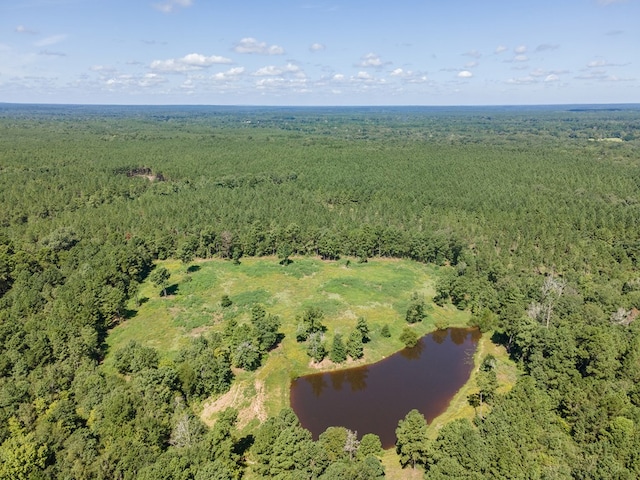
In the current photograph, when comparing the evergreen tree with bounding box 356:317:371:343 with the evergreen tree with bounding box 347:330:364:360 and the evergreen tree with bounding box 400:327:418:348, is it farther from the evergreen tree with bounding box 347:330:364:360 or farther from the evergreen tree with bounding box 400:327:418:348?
the evergreen tree with bounding box 400:327:418:348

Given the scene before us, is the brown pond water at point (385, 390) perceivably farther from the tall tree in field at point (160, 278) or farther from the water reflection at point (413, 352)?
the tall tree in field at point (160, 278)

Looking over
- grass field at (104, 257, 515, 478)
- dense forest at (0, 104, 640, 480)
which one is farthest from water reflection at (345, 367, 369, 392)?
dense forest at (0, 104, 640, 480)

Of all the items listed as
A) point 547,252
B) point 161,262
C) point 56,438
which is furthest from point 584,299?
point 161,262

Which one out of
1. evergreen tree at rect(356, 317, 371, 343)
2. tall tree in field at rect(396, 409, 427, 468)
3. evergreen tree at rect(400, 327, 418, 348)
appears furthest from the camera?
evergreen tree at rect(400, 327, 418, 348)

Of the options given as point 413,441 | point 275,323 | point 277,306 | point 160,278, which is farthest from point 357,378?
point 160,278

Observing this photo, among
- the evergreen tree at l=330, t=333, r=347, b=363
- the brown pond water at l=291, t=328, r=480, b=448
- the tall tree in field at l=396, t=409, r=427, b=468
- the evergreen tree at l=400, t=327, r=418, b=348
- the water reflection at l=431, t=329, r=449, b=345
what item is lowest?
the water reflection at l=431, t=329, r=449, b=345

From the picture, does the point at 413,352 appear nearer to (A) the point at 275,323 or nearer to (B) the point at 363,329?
(B) the point at 363,329

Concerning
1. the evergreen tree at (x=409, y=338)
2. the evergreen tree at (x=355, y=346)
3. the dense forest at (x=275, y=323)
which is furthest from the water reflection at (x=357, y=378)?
the dense forest at (x=275, y=323)
